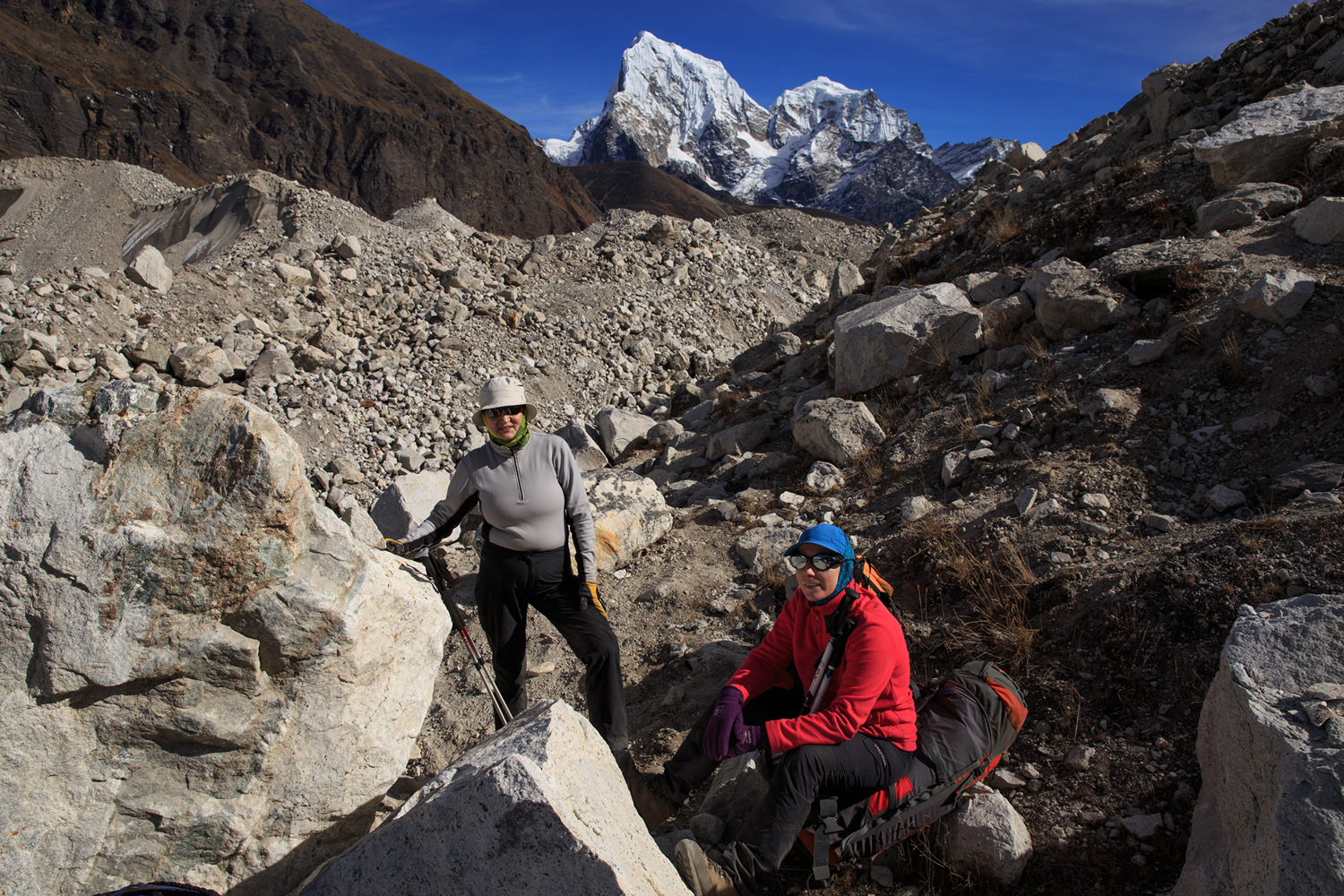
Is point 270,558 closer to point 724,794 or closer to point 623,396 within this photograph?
point 724,794

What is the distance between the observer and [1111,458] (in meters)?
4.49

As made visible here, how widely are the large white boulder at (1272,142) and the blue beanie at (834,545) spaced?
677 cm

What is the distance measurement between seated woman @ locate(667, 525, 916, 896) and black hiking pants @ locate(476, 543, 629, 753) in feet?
1.65

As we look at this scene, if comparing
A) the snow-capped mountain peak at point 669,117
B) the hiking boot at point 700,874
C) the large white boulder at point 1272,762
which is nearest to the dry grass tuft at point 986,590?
the large white boulder at point 1272,762

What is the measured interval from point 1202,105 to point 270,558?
11.4 metres

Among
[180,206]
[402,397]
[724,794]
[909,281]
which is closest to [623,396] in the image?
[402,397]

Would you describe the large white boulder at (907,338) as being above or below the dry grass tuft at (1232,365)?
above

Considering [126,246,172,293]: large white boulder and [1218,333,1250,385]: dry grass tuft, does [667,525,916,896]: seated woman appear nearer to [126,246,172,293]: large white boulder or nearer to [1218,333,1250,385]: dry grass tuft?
[1218,333,1250,385]: dry grass tuft

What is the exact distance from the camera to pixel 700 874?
2469 mm

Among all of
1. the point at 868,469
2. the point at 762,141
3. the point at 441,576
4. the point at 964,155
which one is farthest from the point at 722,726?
the point at 762,141

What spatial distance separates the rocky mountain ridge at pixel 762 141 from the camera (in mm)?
129125

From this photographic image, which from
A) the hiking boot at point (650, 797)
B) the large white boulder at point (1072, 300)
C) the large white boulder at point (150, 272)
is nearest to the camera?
the hiking boot at point (650, 797)

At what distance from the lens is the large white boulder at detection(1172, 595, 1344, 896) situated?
1780 mm

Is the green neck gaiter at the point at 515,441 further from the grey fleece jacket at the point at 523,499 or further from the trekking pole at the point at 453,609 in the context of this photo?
the trekking pole at the point at 453,609
